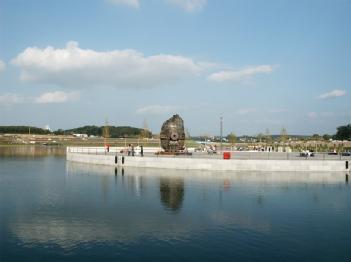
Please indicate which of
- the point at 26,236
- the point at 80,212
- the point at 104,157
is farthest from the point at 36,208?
the point at 104,157

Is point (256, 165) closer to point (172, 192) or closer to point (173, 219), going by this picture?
point (172, 192)

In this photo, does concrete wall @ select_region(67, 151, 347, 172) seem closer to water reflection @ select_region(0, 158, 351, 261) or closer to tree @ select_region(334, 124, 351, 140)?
water reflection @ select_region(0, 158, 351, 261)

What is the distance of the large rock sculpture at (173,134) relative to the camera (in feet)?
140

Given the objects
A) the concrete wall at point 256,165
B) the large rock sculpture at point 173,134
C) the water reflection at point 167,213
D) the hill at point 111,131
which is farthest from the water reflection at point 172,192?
the hill at point 111,131

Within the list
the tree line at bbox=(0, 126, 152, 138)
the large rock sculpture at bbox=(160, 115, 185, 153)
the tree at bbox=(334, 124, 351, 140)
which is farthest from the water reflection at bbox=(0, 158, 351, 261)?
the tree line at bbox=(0, 126, 152, 138)

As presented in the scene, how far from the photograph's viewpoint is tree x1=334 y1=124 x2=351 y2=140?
4045 inches

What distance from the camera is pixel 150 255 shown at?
13008 mm

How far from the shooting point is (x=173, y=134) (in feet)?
140

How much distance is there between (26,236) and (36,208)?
5.04 m

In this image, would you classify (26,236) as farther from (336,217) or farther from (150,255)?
(336,217)

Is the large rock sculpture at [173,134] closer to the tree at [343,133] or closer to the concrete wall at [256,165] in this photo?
the concrete wall at [256,165]

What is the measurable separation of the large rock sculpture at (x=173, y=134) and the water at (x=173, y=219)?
12.6 metres

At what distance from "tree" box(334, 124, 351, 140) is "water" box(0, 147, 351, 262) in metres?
79.0

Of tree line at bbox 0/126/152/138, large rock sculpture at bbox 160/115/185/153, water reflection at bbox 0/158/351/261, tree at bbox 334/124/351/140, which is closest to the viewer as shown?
water reflection at bbox 0/158/351/261
